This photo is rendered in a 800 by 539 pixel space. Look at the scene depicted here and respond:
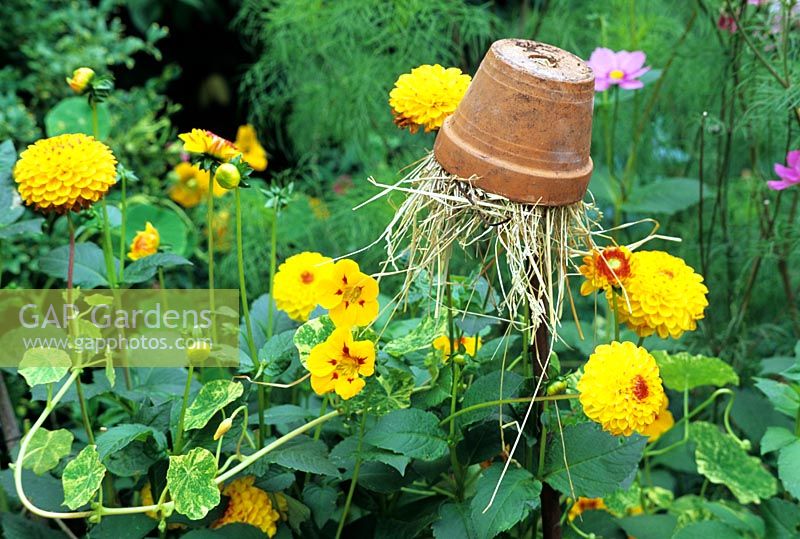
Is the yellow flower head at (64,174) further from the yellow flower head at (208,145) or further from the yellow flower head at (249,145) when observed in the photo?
the yellow flower head at (249,145)

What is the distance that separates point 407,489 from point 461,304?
0.64 feet

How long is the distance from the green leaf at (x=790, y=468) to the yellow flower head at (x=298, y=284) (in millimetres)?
481

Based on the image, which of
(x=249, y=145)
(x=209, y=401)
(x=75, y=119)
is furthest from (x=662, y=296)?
(x=249, y=145)

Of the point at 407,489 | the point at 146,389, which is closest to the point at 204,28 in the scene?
the point at 146,389

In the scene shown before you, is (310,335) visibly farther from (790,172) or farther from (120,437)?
(790,172)

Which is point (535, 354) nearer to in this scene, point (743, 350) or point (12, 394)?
point (743, 350)

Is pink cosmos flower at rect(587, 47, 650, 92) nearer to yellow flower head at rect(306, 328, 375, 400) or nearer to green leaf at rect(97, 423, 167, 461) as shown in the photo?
yellow flower head at rect(306, 328, 375, 400)

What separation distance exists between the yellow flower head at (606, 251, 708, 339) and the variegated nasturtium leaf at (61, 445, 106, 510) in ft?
1.50

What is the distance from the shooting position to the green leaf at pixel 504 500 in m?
0.71

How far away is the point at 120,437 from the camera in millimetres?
762

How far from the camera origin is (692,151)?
5.30ft

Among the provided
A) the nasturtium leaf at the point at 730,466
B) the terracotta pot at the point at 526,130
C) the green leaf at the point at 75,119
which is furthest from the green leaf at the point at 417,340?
the green leaf at the point at 75,119

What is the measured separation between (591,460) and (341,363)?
23cm

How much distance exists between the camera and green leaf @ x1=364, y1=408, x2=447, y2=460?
0.75m
